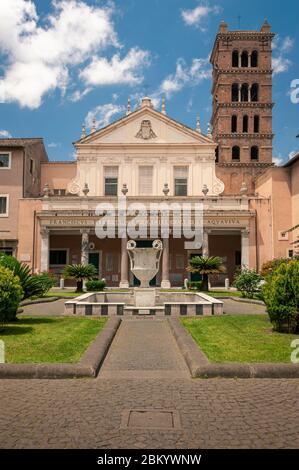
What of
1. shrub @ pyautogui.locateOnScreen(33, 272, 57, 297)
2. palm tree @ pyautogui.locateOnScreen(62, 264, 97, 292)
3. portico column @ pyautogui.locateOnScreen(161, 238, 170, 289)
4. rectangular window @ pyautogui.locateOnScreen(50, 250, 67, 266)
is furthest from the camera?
rectangular window @ pyautogui.locateOnScreen(50, 250, 67, 266)

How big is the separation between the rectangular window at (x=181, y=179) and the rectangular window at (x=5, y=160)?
13.5 meters

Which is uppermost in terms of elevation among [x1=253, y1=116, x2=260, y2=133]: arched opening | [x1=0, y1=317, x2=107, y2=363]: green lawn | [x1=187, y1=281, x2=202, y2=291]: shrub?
[x1=253, y1=116, x2=260, y2=133]: arched opening

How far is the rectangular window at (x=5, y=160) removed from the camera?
3428 cm

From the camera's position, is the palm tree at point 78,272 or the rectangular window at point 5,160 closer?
the palm tree at point 78,272

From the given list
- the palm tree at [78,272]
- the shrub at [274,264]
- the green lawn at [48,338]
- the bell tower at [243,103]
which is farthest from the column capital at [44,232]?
the bell tower at [243,103]

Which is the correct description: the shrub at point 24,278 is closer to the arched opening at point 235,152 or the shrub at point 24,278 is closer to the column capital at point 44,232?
the column capital at point 44,232

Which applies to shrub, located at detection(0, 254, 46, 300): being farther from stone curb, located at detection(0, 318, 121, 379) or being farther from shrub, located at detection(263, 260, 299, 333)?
shrub, located at detection(263, 260, 299, 333)

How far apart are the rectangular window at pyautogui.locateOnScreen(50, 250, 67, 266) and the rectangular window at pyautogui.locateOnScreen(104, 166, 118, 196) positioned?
20.0 feet

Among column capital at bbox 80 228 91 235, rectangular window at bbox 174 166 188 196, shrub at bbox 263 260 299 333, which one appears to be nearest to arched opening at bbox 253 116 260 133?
rectangular window at bbox 174 166 188 196

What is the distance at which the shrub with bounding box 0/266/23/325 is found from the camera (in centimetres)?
996

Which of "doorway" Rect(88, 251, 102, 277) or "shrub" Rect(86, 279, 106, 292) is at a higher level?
"doorway" Rect(88, 251, 102, 277)

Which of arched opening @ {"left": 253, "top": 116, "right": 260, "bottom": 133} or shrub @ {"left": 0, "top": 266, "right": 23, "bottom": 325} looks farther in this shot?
arched opening @ {"left": 253, "top": 116, "right": 260, "bottom": 133}
